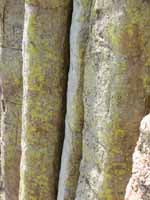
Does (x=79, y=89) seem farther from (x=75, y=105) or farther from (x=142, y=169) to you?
(x=142, y=169)

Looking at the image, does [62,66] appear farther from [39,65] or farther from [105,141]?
[105,141]

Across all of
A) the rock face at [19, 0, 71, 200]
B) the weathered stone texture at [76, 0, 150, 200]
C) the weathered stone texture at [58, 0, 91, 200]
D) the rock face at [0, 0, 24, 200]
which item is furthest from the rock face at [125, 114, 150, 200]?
the rock face at [0, 0, 24, 200]

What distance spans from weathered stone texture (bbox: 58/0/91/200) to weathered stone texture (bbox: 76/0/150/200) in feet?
0.19

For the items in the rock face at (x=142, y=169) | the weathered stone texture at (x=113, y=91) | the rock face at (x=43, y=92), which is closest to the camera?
the rock face at (x=142, y=169)

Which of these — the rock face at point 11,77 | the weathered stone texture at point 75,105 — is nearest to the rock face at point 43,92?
the weathered stone texture at point 75,105

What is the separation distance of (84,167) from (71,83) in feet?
1.29

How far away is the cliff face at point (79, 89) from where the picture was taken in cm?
220

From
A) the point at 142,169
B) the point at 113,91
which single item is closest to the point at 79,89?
the point at 113,91

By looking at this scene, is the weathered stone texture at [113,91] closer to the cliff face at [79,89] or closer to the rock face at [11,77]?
the cliff face at [79,89]

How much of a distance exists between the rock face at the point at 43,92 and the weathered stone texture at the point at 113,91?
33 centimetres

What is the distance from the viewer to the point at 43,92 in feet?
9.27

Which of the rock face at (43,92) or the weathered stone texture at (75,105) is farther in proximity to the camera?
the rock face at (43,92)

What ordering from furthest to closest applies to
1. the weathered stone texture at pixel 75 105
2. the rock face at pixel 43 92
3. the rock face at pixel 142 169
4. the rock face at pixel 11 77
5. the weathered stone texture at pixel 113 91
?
the rock face at pixel 11 77 < the rock face at pixel 43 92 < the weathered stone texture at pixel 75 105 < the weathered stone texture at pixel 113 91 < the rock face at pixel 142 169

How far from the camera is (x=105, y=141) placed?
91.6 inches
